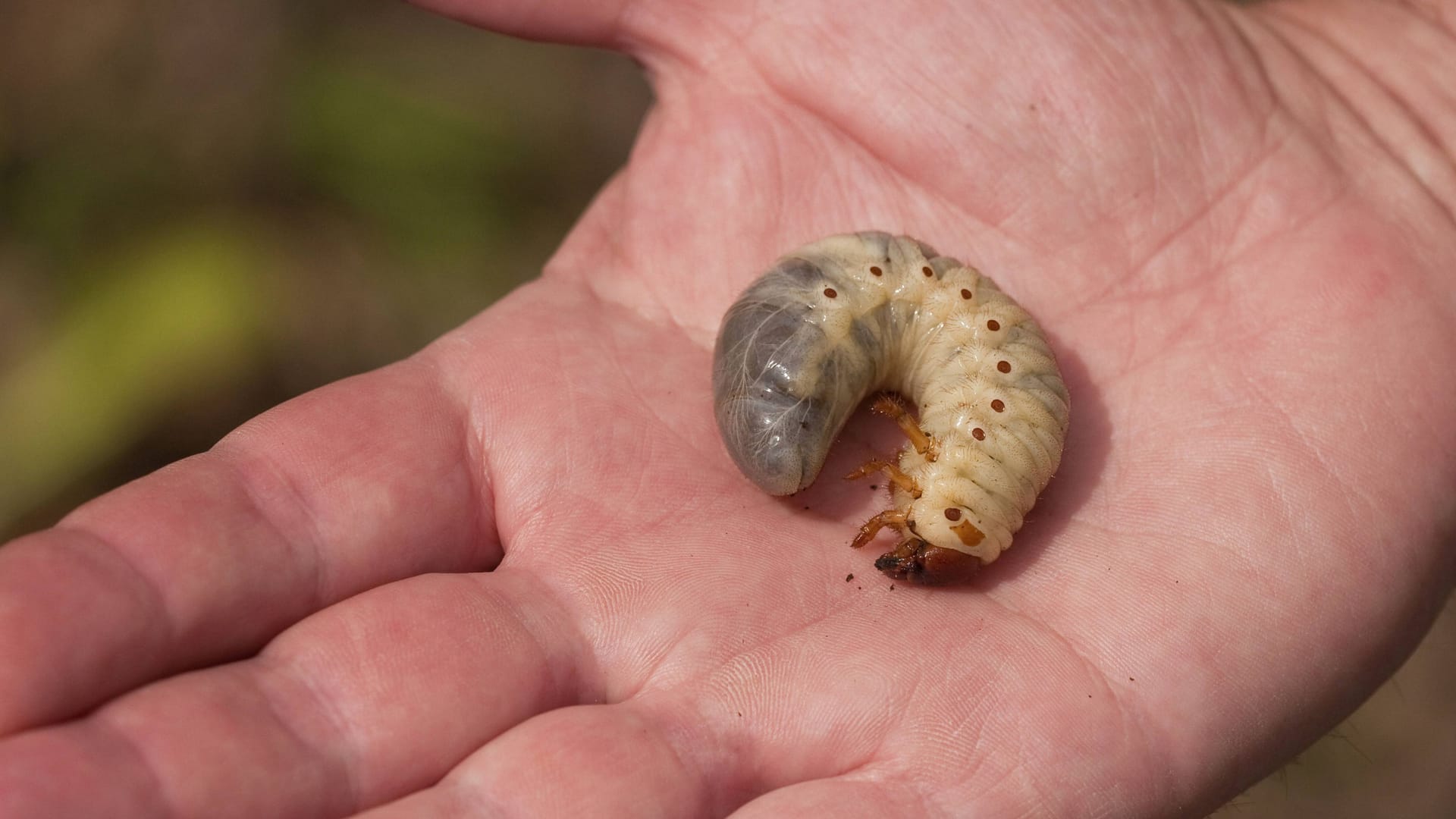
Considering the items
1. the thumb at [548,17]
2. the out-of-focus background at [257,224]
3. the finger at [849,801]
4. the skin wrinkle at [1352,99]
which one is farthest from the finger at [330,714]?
the skin wrinkle at [1352,99]

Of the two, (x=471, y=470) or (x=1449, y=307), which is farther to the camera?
(x=1449, y=307)

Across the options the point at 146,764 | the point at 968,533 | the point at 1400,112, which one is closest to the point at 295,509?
the point at 146,764

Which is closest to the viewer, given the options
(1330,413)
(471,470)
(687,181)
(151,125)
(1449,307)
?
(471,470)

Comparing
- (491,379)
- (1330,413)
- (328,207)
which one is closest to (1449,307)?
(1330,413)

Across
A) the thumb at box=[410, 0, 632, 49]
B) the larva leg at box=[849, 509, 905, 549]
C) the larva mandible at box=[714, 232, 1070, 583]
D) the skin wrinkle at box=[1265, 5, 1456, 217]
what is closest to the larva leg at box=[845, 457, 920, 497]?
the larva mandible at box=[714, 232, 1070, 583]

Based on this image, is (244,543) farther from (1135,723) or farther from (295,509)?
(1135,723)

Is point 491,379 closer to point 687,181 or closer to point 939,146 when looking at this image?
point 687,181

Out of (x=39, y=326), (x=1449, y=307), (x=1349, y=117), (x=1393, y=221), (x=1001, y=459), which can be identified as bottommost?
(x=39, y=326)
